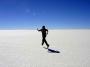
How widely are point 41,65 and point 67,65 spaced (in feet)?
4.07

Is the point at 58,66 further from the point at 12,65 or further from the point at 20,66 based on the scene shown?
the point at 12,65

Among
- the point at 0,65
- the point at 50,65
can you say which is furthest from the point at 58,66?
the point at 0,65

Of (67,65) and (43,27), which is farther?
(43,27)

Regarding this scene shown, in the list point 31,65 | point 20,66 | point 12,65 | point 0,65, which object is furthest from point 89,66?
point 0,65

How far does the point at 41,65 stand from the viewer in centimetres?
653

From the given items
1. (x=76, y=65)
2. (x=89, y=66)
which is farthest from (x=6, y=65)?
(x=89, y=66)

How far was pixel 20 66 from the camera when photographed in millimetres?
6316

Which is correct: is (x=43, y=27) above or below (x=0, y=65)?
above

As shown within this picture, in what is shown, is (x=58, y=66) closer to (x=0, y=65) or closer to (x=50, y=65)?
(x=50, y=65)

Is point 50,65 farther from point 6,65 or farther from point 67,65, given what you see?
point 6,65

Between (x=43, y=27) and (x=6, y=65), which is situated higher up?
(x=43, y=27)

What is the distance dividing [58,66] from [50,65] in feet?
1.32

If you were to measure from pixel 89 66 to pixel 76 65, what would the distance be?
23.2 inches

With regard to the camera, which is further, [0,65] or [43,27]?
[43,27]
